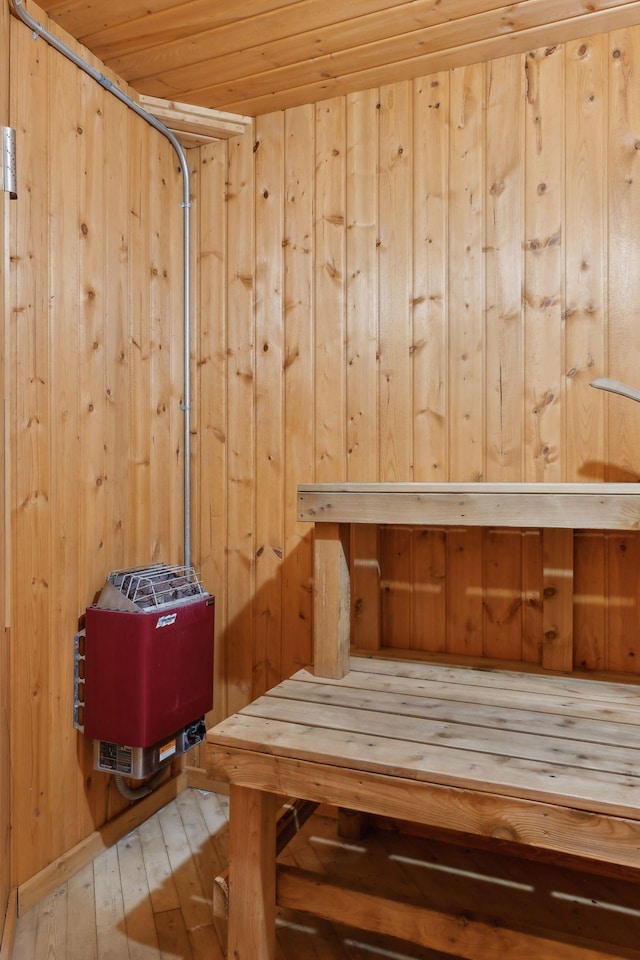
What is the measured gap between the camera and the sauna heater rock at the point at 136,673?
2.03 m

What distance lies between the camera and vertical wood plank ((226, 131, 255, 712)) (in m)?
2.58

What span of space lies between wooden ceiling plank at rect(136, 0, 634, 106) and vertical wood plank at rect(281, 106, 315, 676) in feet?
0.63

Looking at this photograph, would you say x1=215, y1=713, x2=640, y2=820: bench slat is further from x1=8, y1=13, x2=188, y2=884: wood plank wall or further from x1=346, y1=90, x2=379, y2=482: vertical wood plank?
x1=346, y1=90, x2=379, y2=482: vertical wood plank

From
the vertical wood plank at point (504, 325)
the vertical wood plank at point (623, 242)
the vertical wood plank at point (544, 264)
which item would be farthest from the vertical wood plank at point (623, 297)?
the vertical wood plank at point (504, 325)

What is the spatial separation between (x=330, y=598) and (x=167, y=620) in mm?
583

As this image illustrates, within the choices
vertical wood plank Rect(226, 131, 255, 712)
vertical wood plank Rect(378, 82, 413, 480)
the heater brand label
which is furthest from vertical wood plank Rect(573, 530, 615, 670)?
the heater brand label

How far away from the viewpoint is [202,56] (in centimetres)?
220

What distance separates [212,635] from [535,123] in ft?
6.81

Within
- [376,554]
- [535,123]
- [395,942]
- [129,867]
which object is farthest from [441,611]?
[535,123]

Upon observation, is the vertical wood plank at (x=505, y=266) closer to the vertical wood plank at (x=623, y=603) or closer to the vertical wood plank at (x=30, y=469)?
the vertical wood plank at (x=623, y=603)

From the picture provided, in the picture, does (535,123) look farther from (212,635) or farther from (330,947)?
(330,947)

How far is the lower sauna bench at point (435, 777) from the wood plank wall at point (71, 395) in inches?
29.5

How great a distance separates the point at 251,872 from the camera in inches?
61.6

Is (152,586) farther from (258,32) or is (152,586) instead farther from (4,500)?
(258,32)
